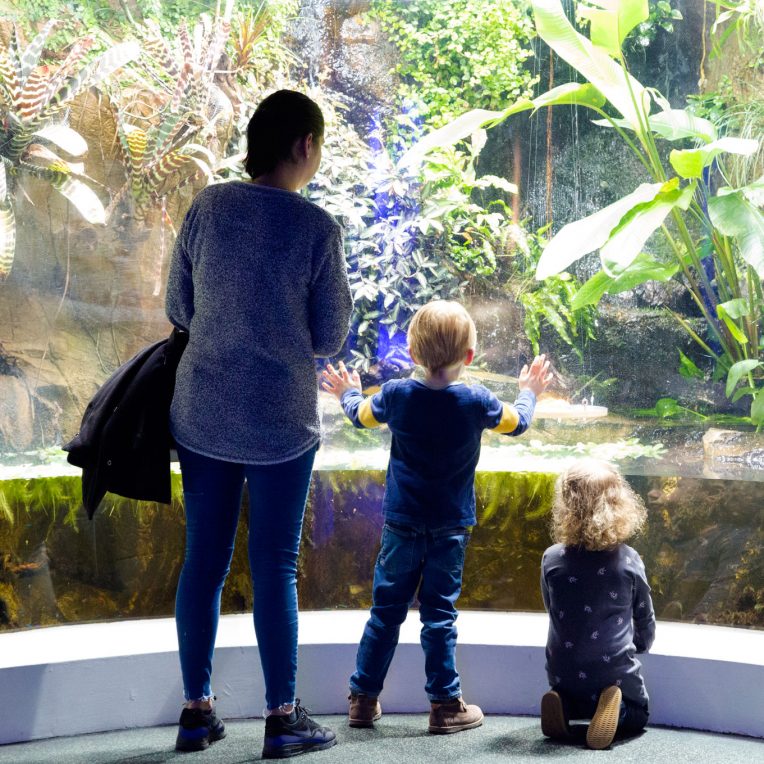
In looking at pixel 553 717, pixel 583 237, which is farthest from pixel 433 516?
pixel 583 237

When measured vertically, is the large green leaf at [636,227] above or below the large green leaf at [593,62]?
below

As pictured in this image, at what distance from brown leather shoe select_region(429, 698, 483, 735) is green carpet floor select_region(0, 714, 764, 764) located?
2 cm

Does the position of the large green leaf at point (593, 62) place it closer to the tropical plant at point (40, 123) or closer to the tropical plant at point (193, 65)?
the tropical plant at point (193, 65)

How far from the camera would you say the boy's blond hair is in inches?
85.0

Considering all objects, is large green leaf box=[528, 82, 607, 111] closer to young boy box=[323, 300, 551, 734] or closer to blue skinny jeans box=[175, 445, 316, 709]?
young boy box=[323, 300, 551, 734]

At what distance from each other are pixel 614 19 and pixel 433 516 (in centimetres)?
167

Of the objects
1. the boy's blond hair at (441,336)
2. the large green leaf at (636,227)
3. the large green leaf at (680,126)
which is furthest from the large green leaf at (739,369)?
the boy's blond hair at (441,336)

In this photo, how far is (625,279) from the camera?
9.30 feet

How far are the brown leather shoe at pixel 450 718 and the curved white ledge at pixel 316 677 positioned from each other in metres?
0.13

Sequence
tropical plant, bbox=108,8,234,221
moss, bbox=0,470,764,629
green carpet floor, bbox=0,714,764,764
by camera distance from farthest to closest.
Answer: tropical plant, bbox=108,8,234,221, moss, bbox=0,470,764,629, green carpet floor, bbox=0,714,764,764

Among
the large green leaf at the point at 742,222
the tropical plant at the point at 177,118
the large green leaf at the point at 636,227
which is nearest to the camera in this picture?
the large green leaf at the point at 636,227

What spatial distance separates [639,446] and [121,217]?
1.86 m

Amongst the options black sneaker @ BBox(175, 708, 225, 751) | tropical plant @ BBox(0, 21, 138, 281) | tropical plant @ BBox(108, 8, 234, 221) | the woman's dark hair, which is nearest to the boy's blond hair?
the woman's dark hair

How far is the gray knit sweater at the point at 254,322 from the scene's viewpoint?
1836mm
